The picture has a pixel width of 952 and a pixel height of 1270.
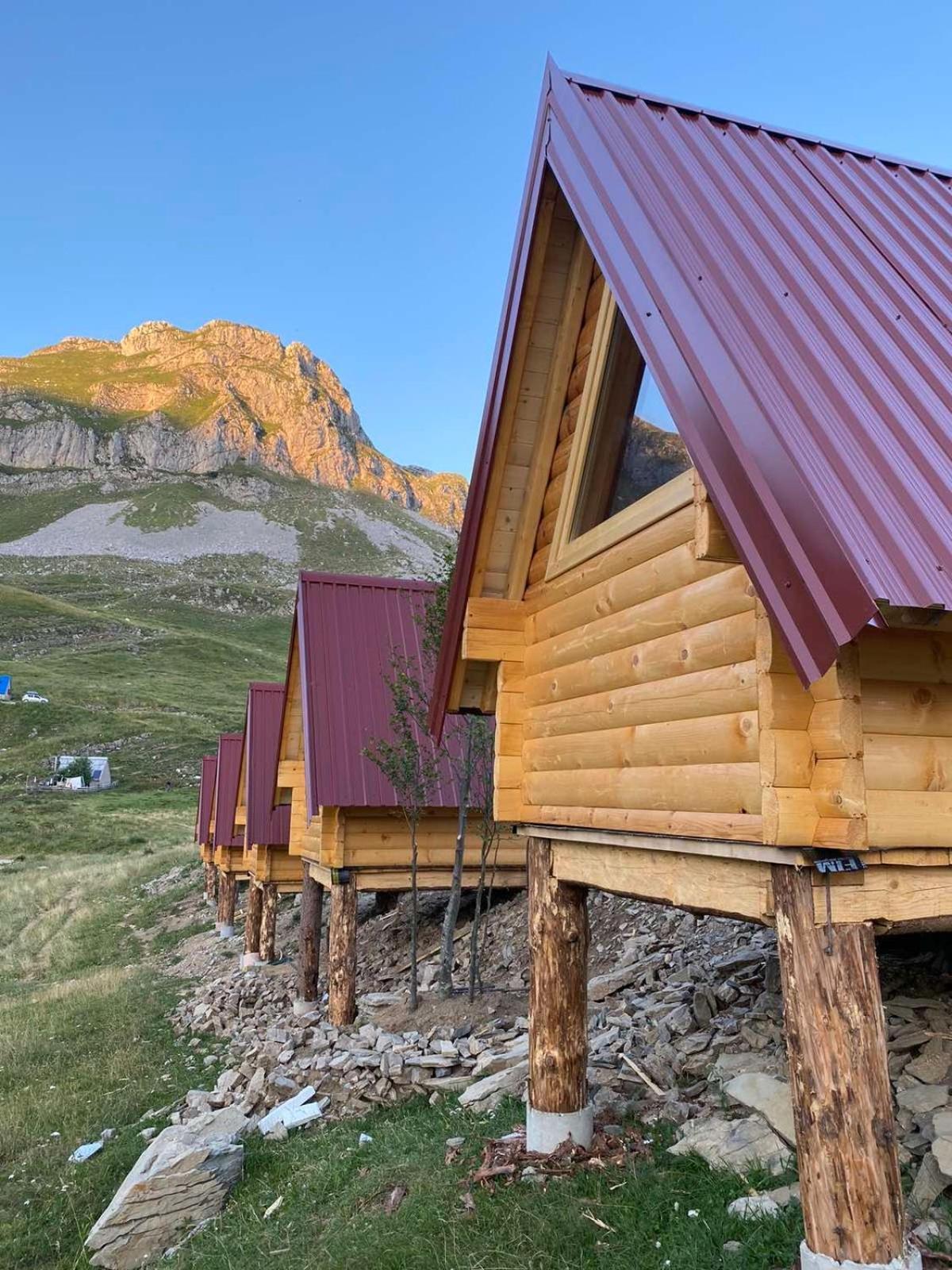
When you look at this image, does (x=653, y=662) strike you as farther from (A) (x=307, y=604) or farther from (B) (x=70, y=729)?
(B) (x=70, y=729)

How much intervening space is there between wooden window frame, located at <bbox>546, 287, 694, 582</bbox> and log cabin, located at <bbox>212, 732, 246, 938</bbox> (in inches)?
753

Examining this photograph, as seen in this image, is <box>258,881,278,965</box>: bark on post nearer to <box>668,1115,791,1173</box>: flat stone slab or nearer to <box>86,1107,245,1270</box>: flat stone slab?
<box>86,1107,245,1270</box>: flat stone slab

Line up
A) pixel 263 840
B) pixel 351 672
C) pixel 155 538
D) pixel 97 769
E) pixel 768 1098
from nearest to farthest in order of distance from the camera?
pixel 768 1098 < pixel 351 672 < pixel 263 840 < pixel 97 769 < pixel 155 538

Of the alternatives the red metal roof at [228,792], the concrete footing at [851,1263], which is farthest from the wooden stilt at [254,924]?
the concrete footing at [851,1263]

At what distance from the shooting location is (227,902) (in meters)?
24.8

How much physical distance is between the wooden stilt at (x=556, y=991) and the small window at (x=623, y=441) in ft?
8.40

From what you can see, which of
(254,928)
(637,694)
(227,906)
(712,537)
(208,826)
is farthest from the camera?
(208,826)

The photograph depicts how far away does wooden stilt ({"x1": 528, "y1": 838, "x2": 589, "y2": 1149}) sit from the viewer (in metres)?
6.21

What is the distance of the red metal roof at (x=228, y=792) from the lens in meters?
24.2

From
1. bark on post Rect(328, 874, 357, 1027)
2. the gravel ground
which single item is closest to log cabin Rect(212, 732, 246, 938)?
bark on post Rect(328, 874, 357, 1027)

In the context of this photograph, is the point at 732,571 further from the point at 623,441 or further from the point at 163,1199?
the point at 163,1199

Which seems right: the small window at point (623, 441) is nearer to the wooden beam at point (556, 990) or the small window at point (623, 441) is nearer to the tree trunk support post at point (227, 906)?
the wooden beam at point (556, 990)

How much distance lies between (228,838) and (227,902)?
206 centimetres

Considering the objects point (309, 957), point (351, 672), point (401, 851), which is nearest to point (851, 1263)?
point (401, 851)
